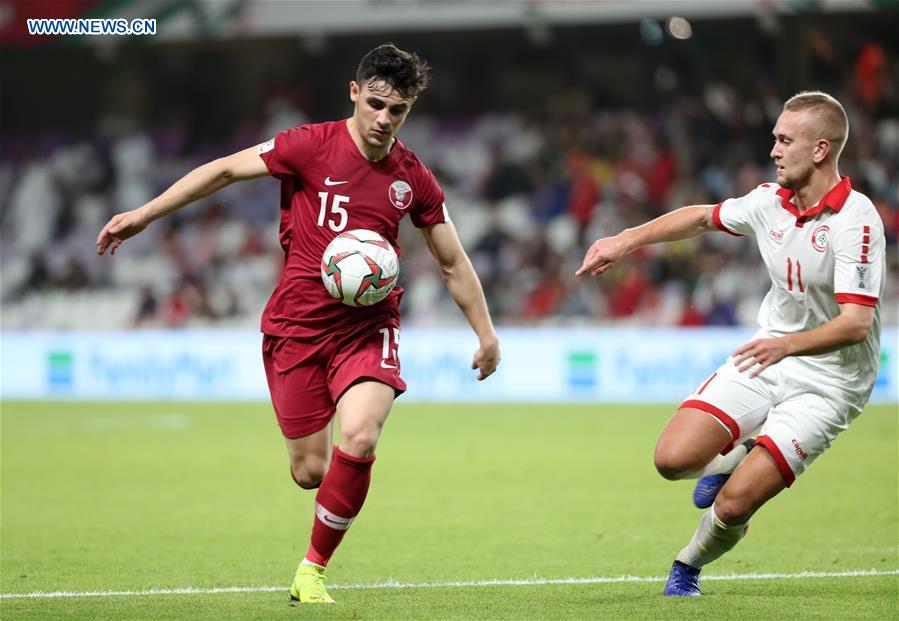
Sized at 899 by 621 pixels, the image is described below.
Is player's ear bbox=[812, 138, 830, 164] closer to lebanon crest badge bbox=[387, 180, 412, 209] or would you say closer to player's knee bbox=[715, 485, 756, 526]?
player's knee bbox=[715, 485, 756, 526]

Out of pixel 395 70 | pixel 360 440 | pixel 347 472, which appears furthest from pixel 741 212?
pixel 347 472

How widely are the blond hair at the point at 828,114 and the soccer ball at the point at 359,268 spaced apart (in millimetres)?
1885

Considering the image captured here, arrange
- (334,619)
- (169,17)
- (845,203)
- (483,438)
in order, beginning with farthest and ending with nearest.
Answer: (169,17), (483,438), (845,203), (334,619)

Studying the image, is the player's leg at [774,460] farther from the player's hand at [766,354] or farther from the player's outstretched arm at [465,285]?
the player's outstretched arm at [465,285]

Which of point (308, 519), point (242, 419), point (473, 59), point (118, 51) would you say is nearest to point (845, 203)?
point (308, 519)

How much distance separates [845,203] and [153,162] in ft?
63.6

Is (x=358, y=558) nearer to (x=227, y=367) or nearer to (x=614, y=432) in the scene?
(x=614, y=432)

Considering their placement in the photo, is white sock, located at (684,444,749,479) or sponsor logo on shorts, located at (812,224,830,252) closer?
sponsor logo on shorts, located at (812,224,830,252)

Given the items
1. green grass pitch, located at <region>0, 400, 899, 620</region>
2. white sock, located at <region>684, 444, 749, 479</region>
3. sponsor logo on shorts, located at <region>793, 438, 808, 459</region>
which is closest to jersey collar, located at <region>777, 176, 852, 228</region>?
sponsor logo on shorts, located at <region>793, 438, 808, 459</region>

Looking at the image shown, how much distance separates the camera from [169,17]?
20125mm

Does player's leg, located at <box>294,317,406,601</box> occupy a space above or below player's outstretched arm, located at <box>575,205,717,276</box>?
below

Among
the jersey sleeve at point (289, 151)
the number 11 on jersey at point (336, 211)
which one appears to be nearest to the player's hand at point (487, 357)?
the number 11 on jersey at point (336, 211)

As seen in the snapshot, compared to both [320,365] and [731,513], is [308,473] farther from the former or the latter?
[731,513]

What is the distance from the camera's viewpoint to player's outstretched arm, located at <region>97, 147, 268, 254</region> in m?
5.82
